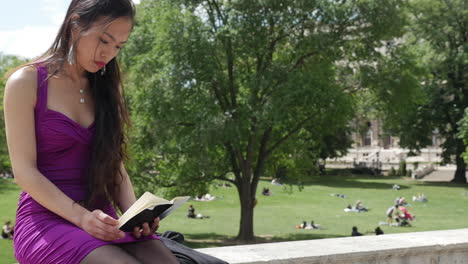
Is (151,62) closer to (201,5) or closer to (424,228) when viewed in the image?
(201,5)

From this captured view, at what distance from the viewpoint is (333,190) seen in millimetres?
42031

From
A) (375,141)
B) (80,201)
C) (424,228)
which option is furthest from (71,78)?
(375,141)

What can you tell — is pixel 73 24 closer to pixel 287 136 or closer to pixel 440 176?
pixel 287 136

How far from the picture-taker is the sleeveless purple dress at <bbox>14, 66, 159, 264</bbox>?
262cm

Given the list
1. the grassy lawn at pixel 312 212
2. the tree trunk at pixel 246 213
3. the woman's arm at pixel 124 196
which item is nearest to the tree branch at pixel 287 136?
the tree trunk at pixel 246 213

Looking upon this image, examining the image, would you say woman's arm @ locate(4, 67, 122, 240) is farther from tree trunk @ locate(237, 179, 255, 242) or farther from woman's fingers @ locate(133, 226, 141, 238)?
tree trunk @ locate(237, 179, 255, 242)

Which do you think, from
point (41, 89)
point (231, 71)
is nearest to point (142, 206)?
point (41, 89)

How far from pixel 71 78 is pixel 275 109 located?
51.2 ft

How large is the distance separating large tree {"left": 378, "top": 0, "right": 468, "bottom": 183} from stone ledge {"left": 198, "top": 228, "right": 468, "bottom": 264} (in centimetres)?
3504

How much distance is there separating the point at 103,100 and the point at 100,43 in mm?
406

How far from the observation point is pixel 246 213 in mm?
21938

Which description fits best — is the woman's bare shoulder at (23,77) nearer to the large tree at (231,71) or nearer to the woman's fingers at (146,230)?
the woman's fingers at (146,230)

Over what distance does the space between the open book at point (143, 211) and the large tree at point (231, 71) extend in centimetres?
1543

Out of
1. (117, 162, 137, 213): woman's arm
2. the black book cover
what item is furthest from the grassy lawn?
the black book cover
